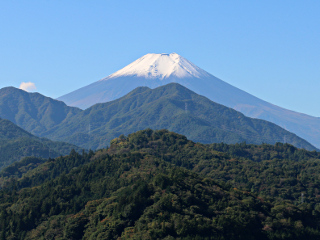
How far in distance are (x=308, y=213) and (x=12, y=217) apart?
58957 mm

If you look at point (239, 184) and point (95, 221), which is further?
point (239, 184)

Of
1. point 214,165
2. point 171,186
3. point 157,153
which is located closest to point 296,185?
point 214,165

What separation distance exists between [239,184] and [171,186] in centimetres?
5948

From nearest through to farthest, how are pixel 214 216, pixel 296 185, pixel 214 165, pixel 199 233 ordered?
pixel 199 233, pixel 214 216, pixel 296 185, pixel 214 165

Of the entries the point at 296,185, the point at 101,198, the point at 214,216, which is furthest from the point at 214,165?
the point at 214,216

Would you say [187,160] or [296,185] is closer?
[296,185]

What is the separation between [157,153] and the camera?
193375 mm

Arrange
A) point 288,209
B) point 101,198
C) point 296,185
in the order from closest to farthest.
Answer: point 288,209 → point 101,198 → point 296,185

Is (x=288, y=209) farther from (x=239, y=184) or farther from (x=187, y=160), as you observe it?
(x=187, y=160)

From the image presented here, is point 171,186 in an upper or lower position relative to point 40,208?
upper

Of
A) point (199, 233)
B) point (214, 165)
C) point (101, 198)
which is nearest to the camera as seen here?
point (199, 233)

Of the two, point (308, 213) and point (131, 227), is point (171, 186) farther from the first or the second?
point (308, 213)

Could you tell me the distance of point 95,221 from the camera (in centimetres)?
10675

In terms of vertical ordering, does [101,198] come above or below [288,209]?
below
